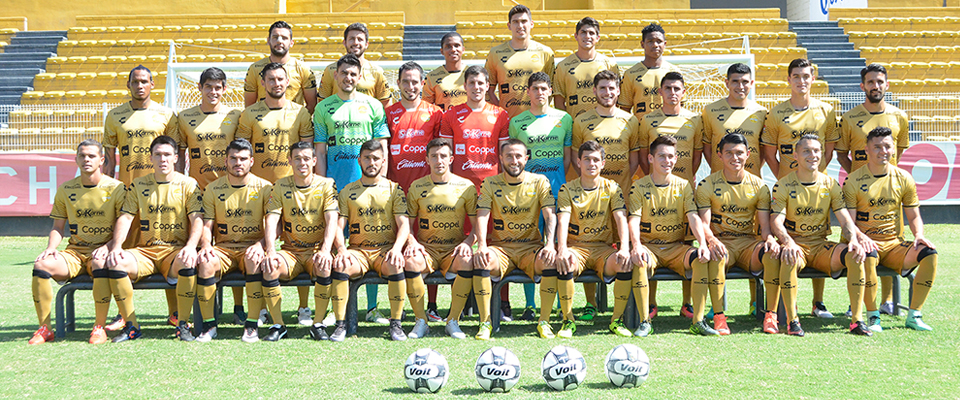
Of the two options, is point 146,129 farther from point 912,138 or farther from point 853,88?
point 853,88

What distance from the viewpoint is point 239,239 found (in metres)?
5.28

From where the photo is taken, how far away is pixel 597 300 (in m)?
6.09

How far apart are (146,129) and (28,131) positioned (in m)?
7.25

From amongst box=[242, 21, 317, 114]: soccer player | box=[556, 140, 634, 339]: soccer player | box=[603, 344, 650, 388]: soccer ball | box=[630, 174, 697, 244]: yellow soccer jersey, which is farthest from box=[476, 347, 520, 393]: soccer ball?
box=[242, 21, 317, 114]: soccer player

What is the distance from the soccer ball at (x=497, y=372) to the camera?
3.63 meters

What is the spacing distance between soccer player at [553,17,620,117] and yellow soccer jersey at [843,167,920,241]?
2.04 meters

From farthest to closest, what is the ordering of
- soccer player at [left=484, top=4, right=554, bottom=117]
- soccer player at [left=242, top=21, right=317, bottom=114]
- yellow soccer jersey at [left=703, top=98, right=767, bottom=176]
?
1. soccer player at [left=484, top=4, right=554, bottom=117]
2. soccer player at [left=242, top=21, right=317, bottom=114]
3. yellow soccer jersey at [left=703, top=98, right=767, bottom=176]

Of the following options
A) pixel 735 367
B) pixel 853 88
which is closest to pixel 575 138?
pixel 735 367

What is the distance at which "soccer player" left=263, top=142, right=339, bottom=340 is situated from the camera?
5.12 m

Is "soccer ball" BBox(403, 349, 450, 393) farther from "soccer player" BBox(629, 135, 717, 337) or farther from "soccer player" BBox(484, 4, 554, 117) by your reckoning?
"soccer player" BBox(484, 4, 554, 117)

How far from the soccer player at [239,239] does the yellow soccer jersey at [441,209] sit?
1039 mm

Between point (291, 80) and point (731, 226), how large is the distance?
362 cm

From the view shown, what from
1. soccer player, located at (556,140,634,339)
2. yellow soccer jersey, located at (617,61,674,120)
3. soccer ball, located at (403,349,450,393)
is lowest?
soccer ball, located at (403,349,450,393)

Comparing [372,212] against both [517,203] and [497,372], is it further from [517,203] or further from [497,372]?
[497,372]
